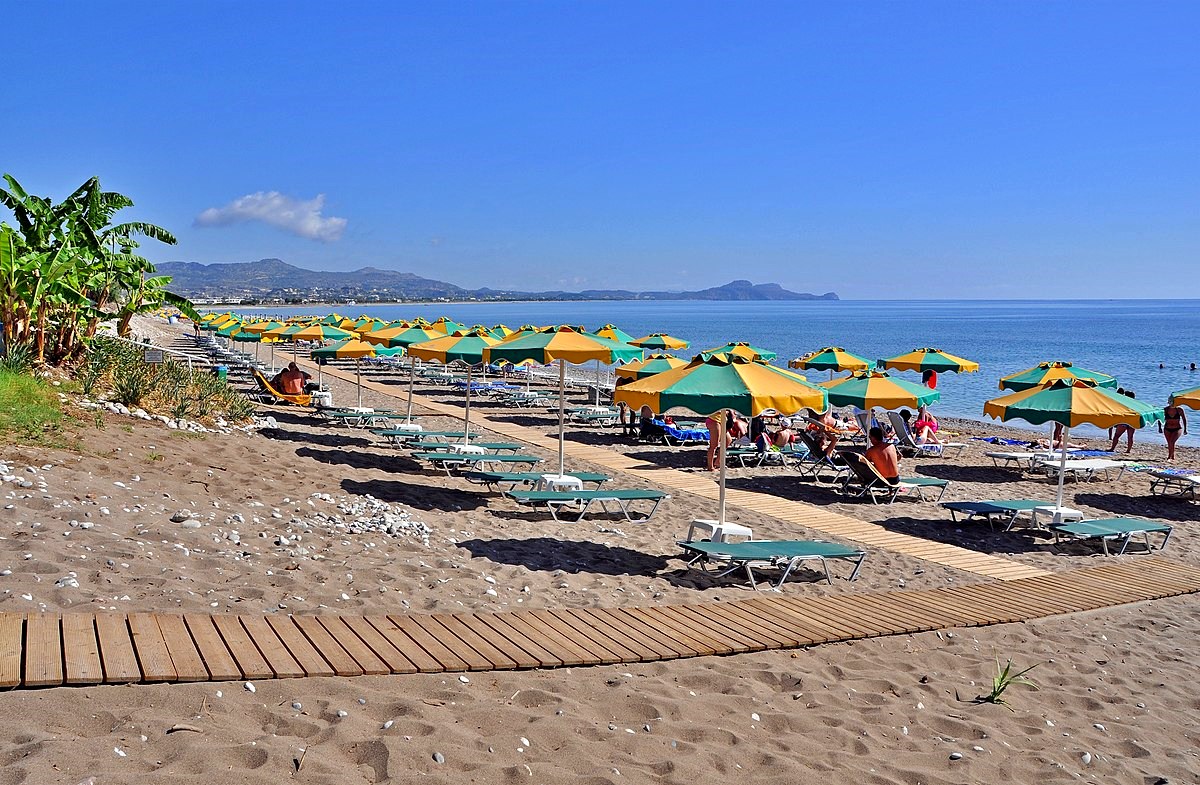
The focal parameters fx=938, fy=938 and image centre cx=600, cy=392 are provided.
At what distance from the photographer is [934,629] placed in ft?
22.2

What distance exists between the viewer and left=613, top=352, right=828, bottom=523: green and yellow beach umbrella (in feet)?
25.8

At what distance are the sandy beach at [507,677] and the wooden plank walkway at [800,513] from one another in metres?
0.37

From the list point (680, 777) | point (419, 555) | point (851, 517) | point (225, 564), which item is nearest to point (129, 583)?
point (225, 564)

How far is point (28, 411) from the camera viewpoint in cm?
1041

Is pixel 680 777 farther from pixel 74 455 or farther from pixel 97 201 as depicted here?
pixel 97 201

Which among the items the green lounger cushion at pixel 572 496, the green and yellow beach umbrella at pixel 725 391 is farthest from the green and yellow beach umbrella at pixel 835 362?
the green and yellow beach umbrella at pixel 725 391

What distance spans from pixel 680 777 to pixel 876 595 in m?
3.96

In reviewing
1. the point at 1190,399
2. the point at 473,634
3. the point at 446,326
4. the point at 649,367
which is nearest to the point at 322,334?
the point at 446,326

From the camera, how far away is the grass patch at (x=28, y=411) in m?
9.40

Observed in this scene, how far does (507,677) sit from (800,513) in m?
7.14

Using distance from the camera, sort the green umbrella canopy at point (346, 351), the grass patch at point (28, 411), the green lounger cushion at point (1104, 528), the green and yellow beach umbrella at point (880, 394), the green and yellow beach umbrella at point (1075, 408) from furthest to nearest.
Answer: the green umbrella canopy at point (346, 351)
the green and yellow beach umbrella at point (880, 394)
the green and yellow beach umbrella at point (1075, 408)
the green lounger cushion at point (1104, 528)
the grass patch at point (28, 411)

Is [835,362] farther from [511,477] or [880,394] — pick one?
[511,477]

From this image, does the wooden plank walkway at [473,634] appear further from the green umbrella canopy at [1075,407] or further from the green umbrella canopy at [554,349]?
the green umbrella canopy at [554,349]

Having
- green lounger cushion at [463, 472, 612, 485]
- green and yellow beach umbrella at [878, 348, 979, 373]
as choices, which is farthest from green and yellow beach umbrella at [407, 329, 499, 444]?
green and yellow beach umbrella at [878, 348, 979, 373]
